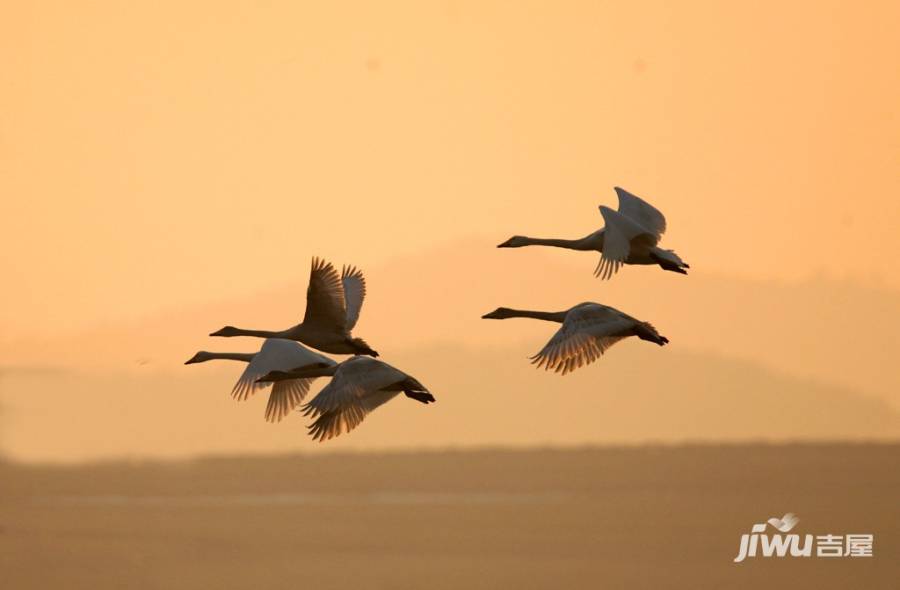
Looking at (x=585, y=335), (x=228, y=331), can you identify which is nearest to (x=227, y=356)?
(x=228, y=331)

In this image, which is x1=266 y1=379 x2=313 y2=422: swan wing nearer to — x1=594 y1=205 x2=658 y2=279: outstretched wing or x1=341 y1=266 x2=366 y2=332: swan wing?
x1=341 y1=266 x2=366 y2=332: swan wing

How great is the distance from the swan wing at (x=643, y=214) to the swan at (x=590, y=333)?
0.87 m

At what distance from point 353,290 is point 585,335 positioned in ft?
10.9

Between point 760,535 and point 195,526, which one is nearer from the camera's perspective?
point 760,535

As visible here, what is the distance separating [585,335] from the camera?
16.1 metres

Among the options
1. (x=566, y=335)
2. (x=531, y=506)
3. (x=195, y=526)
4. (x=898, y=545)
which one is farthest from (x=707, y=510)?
(x=566, y=335)

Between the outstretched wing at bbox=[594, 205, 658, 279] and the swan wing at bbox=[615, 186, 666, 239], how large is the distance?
285 millimetres

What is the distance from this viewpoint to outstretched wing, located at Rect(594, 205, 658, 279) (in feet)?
52.5

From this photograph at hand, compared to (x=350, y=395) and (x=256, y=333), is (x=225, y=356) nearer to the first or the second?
(x=256, y=333)

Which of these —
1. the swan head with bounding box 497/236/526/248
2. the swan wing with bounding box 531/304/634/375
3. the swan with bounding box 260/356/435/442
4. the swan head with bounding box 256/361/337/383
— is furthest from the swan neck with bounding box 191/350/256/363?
the swan wing with bounding box 531/304/634/375

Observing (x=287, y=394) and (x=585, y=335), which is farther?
(x=287, y=394)

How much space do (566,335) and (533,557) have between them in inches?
519

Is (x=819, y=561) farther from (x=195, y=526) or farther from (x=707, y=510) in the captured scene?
(x=195, y=526)

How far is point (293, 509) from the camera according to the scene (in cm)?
3816
